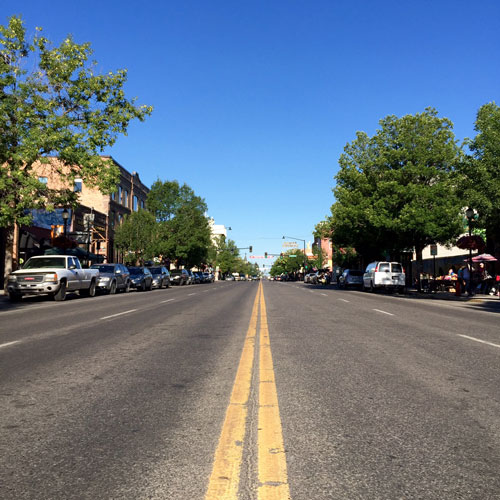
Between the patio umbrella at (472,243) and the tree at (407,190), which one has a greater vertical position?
the tree at (407,190)

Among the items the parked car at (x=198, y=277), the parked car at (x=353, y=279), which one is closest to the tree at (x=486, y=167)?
the parked car at (x=353, y=279)

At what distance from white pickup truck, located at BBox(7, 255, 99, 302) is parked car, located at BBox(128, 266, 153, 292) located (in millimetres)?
9873

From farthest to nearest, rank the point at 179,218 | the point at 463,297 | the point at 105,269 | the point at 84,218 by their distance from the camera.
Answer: the point at 179,218 < the point at 84,218 < the point at 105,269 < the point at 463,297

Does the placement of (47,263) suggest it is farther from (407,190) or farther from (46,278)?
(407,190)

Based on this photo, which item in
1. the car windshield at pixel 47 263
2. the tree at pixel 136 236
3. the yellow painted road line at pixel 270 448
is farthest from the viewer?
the tree at pixel 136 236

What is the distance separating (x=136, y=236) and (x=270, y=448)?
4996 centimetres

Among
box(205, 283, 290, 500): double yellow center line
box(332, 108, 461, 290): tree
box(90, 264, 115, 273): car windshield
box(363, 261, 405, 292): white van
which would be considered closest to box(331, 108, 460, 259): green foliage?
box(332, 108, 461, 290): tree

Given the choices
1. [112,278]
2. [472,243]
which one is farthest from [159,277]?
[472,243]

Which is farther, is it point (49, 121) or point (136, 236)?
point (136, 236)

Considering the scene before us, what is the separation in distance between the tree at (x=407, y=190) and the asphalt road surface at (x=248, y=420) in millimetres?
24862

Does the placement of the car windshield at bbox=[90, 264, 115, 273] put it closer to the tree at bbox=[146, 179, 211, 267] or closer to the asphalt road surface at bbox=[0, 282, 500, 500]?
the asphalt road surface at bbox=[0, 282, 500, 500]

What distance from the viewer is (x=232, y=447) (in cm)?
350

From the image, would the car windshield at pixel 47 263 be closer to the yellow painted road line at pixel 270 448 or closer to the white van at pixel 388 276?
the yellow painted road line at pixel 270 448

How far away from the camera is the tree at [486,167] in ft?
79.3
